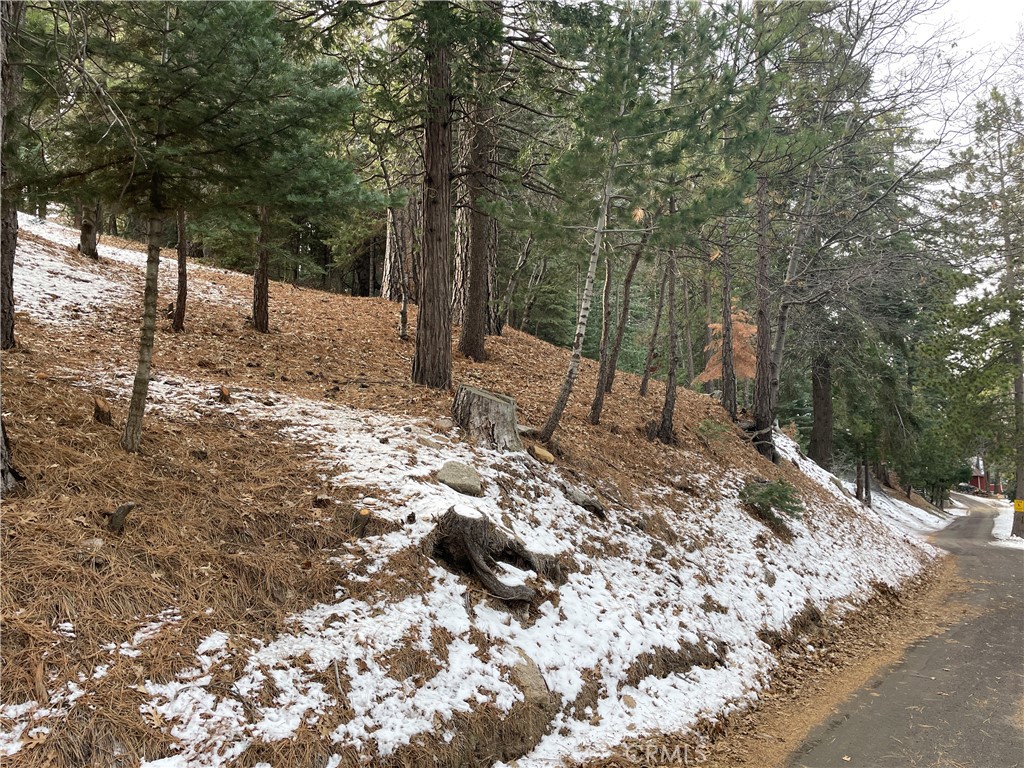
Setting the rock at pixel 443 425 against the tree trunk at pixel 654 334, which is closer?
the rock at pixel 443 425

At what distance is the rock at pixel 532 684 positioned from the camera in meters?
4.20

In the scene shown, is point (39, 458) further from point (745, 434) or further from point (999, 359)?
point (999, 359)

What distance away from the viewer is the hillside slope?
3.09 metres

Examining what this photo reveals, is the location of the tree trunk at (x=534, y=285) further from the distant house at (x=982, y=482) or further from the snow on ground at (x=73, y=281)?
the distant house at (x=982, y=482)

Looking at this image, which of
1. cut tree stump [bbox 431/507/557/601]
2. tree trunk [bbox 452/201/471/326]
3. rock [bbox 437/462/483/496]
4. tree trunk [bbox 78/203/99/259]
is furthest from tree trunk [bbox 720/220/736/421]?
tree trunk [bbox 78/203/99/259]

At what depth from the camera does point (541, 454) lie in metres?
7.37

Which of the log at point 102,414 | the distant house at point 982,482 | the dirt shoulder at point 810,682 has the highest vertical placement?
the log at point 102,414

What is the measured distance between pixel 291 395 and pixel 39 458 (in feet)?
10.6

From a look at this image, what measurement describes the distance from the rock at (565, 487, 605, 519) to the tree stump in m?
0.81

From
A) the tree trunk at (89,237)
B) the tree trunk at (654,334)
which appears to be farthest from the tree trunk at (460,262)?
the tree trunk at (89,237)

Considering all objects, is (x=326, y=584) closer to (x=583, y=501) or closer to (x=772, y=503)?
(x=583, y=501)

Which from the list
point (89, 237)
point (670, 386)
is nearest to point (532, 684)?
point (670, 386)

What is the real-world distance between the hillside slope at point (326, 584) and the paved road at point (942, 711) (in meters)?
0.88

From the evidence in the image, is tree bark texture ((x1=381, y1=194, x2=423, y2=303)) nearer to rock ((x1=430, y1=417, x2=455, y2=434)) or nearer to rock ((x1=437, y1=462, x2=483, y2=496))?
rock ((x1=430, y1=417, x2=455, y2=434))
